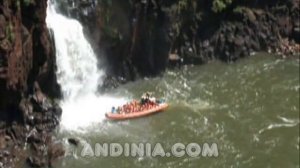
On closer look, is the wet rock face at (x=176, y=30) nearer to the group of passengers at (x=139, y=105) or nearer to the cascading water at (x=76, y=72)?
the cascading water at (x=76, y=72)

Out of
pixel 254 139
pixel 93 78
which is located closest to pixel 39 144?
pixel 93 78

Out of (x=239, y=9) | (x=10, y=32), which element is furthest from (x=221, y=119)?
(x=10, y=32)

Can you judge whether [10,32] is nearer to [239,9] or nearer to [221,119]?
[221,119]

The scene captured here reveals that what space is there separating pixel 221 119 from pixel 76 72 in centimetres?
927

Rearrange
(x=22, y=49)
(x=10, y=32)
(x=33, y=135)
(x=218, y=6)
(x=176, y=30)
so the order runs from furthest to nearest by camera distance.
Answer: (x=218, y=6) → (x=176, y=30) → (x=33, y=135) → (x=22, y=49) → (x=10, y=32)

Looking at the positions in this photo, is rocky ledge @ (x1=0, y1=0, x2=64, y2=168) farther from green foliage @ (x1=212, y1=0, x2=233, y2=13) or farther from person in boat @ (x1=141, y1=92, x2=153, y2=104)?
green foliage @ (x1=212, y1=0, x2=233, y2=13)

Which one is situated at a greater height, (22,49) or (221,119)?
(22,49)

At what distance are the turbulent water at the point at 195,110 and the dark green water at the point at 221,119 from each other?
0.17 feet

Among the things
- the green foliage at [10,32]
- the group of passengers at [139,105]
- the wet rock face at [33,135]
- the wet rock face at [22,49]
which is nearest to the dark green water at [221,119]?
the group of passengers at [139,105]

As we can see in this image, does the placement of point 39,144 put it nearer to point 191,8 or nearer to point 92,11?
point 92,11

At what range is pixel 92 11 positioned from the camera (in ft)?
138

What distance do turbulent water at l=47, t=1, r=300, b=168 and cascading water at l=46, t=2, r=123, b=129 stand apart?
6 centimetres

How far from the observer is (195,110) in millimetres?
40469

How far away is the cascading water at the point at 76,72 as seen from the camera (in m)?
40.1
